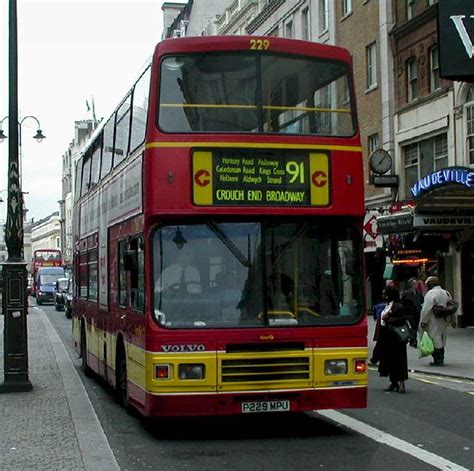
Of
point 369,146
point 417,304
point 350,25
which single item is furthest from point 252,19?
point 417,304

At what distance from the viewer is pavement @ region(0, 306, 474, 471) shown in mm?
8969

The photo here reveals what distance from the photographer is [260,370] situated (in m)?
10.1

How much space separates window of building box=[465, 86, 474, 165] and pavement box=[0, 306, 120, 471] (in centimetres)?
1612

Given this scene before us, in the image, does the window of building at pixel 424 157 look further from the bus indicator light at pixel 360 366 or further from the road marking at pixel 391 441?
the bus indicator light at pixel 360 366

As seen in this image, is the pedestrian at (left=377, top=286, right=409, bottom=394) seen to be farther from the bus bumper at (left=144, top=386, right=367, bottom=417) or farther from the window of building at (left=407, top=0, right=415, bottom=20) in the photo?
the window of building at (left=407, top=0, right=415, bottom=20)

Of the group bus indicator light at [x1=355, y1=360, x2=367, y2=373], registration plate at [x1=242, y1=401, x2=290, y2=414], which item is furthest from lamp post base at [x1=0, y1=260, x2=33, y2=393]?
bus indicator light at [x1=355, y1=360, x2=367, y2=373]

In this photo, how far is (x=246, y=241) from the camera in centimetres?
1023

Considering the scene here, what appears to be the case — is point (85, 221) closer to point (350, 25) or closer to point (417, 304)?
point (417, 304)

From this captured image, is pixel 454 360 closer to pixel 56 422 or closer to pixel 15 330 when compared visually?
pixel 15 330

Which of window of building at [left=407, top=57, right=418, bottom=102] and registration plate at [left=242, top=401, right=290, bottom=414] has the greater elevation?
window of building at [left=407, top=57, right=418, bottom=102]

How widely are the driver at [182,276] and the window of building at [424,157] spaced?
22.0 m

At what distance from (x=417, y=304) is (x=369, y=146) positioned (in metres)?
13.7

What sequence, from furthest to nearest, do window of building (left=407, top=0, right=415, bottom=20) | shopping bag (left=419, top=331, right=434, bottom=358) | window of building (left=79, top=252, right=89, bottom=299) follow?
1. window of building (left=407, top=0, right=415, bottom=20)
2. shopping bag (left=419, top=331, right=434, bottom=358)
3. window of building (left=79, top=252, right=89, bottom=299)

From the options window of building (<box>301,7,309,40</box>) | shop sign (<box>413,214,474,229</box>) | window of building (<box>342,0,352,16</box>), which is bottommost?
shop sign (<box>413,214,474,229</box>)
